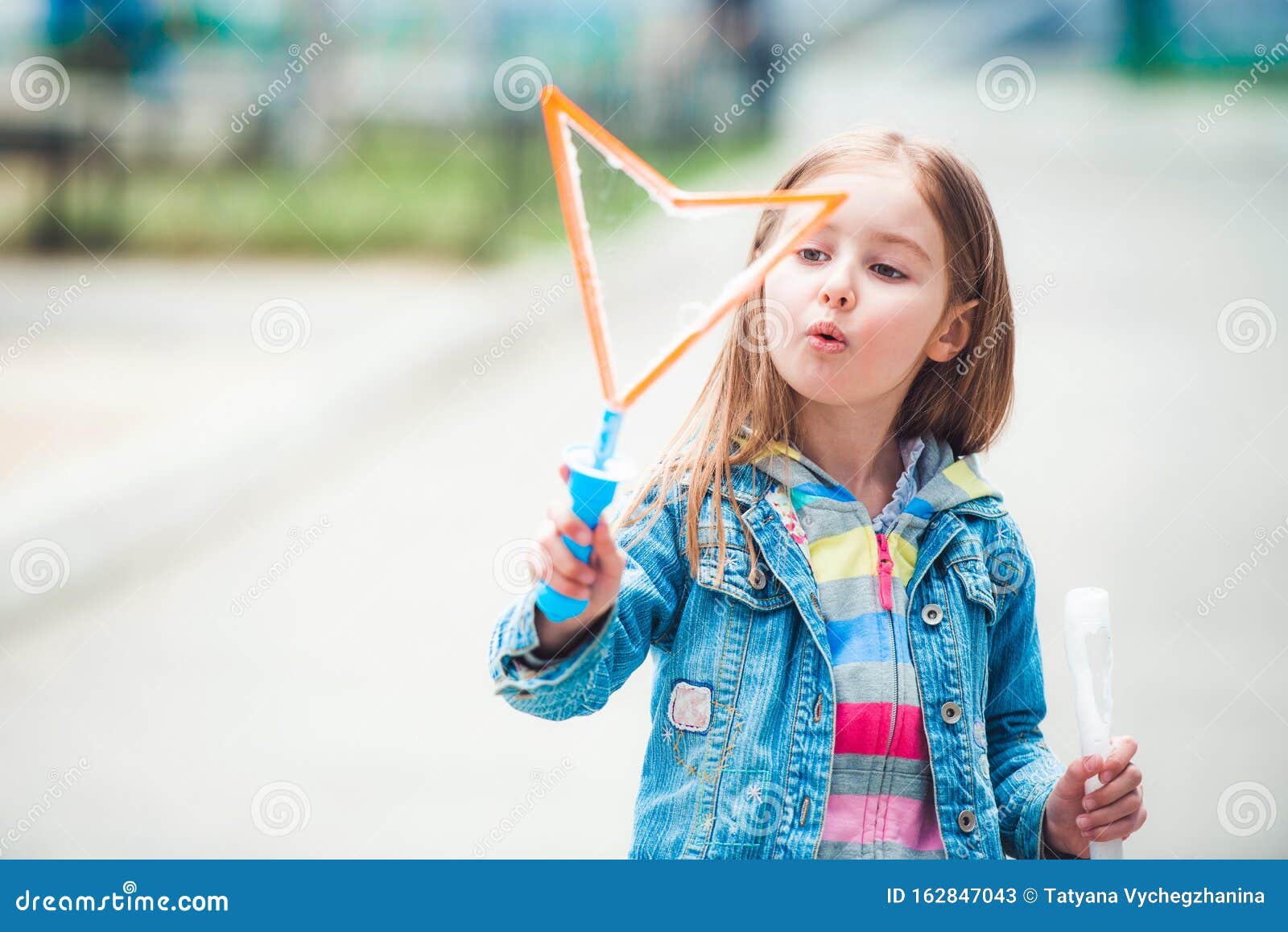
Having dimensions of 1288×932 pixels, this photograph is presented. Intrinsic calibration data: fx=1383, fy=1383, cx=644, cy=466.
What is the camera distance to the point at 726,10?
859cm

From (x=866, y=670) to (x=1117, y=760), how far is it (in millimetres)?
257

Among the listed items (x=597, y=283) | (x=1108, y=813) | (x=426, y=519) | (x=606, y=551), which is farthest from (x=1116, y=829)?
(x=426, y=519)

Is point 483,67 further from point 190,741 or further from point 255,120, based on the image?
point 190,741

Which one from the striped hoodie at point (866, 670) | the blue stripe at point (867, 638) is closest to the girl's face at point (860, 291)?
the striped hoodie at point (866, 670)

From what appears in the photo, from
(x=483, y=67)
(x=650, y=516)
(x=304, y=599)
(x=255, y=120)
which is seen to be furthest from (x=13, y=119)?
(x=650, y=516)

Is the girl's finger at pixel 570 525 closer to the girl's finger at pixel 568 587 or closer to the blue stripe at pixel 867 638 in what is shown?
the girl's finger at pixel 568 587

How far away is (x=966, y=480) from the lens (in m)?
1.46

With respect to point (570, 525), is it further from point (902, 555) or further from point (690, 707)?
point (902, 555)

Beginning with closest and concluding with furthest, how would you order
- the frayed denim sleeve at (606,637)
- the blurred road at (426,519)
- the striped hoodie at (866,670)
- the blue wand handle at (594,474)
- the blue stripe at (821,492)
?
the blue wand handle at (594,474)
the frayed denim sleeve at (606,637)
the striped hoodie at (866,670)
the blue stripe at (821,492)
the blurred road at (426,519)

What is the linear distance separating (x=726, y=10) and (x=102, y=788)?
6.84 metres

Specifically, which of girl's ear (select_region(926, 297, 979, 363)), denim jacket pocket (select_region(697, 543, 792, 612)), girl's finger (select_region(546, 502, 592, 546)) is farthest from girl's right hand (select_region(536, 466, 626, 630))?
girl's ear (select_region(926, 297, 979, 363))

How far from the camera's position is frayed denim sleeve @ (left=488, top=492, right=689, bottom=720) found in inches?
47.0

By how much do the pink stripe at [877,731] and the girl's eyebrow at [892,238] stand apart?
0.45 m

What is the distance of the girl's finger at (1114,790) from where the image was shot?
52.3 inches
